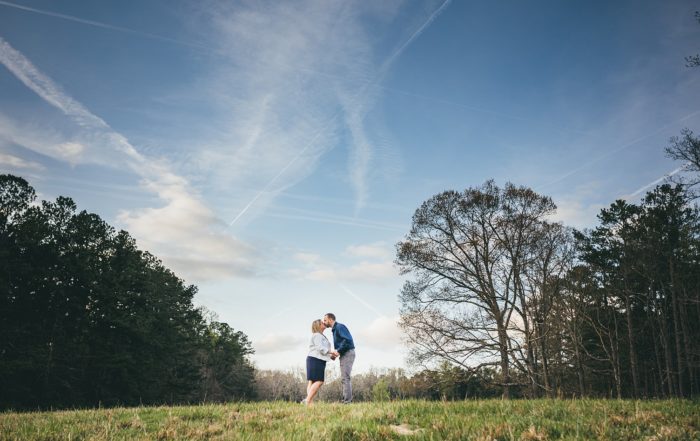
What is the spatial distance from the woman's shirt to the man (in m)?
0.36

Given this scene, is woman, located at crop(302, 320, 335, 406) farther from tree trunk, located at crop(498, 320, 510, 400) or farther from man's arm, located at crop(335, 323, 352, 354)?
tree trunk, located at crop(498, 320, 510, 400)

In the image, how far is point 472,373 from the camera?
61.9 ft

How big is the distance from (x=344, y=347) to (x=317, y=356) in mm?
775

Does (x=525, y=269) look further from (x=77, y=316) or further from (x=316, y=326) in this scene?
(x=77, y=316)

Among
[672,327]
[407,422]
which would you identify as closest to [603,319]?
[672,327]

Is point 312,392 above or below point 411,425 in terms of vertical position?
below

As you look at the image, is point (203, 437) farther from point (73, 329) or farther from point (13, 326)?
point (73, 329)

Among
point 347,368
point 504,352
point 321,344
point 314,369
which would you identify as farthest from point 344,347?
point 504,352

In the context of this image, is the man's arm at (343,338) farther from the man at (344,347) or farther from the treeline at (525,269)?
the treeline at (525,269)

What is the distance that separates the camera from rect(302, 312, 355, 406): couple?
941 cm

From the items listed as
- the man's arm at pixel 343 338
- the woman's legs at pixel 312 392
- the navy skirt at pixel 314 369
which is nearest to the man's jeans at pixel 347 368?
the man's arm at pixel 343 338

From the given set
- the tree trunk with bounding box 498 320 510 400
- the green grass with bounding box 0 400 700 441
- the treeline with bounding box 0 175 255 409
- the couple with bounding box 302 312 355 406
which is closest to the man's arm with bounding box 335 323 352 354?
the couple with bounding box 302 312 355 406

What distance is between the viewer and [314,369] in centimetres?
941

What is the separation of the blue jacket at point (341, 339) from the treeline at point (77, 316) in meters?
20.9
